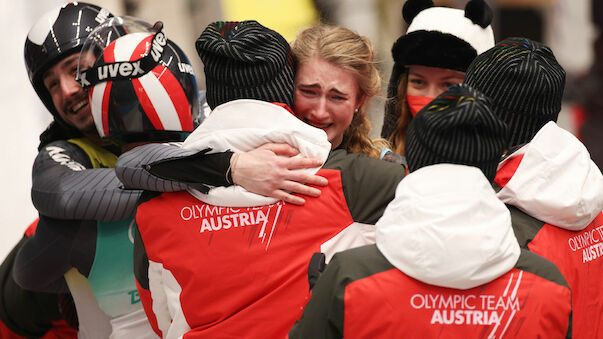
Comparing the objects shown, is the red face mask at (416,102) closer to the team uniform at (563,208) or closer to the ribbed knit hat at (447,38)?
the ribbed knit hat at (447,38)

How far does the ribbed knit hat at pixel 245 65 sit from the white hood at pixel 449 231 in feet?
1.99

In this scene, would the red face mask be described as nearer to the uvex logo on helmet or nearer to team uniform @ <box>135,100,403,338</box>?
team uniform @ <box>135,100,403,338</box>

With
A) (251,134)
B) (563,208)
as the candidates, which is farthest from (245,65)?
(563,208)

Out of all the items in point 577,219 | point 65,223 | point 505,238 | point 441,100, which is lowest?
point 65,223

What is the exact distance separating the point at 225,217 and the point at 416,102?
1379 mm

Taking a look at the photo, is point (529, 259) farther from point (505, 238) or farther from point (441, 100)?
point (441, 100)

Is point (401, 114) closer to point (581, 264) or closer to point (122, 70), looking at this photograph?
point (122, 70)

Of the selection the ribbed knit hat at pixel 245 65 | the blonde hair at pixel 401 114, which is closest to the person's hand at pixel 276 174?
the ribbed knit hat at pixel 245 65

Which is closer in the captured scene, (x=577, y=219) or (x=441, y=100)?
(x=441, y=100)

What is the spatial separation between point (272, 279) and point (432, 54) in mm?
1442

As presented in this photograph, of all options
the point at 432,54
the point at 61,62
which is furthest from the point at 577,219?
the point at 61,62

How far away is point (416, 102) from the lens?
286 centimetres

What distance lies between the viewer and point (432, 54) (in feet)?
9.05

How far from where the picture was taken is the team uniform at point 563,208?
160cm
